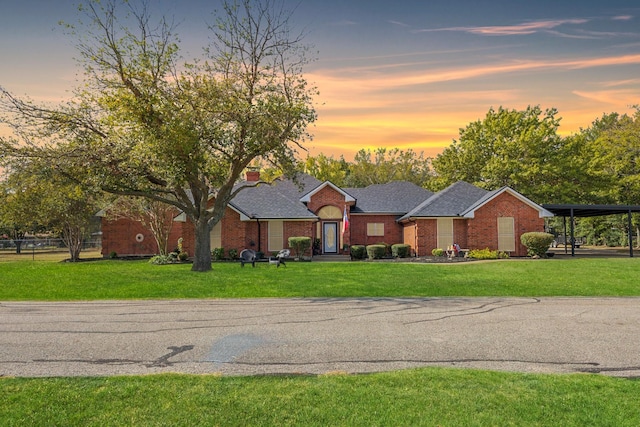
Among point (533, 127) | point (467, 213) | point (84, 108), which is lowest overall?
point (467, 213)

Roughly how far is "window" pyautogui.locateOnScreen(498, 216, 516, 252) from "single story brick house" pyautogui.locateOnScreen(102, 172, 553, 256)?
2.4 inches

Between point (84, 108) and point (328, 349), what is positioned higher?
point (84, 108)

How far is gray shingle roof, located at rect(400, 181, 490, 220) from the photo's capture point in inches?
1178

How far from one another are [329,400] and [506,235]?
26852 millimetres

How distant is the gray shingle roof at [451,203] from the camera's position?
29922mm

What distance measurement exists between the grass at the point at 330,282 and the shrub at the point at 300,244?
6.80 meters

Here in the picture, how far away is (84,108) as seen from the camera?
752 inches

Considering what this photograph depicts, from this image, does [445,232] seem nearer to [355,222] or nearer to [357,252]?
[357,252]

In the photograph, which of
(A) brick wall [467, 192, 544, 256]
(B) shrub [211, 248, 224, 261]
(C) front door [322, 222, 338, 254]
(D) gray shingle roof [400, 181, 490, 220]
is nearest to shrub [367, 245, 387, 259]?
(D) gray shingle roof [400, 181, 490, 220]

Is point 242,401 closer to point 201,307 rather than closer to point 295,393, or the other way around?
point 295,393

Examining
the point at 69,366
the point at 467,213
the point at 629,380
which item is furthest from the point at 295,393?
the point at 467,213

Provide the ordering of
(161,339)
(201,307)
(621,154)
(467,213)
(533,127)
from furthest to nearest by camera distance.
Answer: (621,154)
(533,127)
(467,213)
(201,307)
(161,339)

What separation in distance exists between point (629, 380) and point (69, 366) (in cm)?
771

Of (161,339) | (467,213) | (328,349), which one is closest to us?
(328,349)
